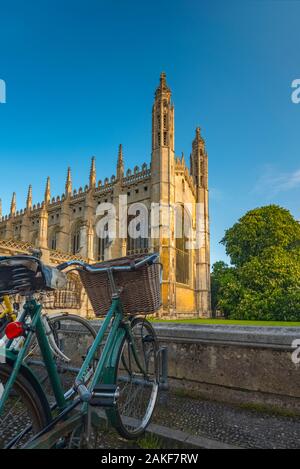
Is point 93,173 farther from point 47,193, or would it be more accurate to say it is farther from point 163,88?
point 163,88

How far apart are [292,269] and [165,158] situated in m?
13.8

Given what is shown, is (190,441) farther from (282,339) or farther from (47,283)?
(47,283)

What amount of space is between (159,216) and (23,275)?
2285cm

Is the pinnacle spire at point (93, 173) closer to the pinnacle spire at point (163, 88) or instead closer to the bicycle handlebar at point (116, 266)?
the pinnacle spire at point (163, 88)

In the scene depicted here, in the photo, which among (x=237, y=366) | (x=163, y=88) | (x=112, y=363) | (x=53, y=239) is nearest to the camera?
(x=112, y=363)

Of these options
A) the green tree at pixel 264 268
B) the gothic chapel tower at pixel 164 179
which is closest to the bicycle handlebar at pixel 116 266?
the green tree at pixel 264 268

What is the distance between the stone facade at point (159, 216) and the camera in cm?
2377

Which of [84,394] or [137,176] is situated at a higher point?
[137,176]

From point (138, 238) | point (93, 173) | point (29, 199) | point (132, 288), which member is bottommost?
point (132, 288)

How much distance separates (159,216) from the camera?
2444 centimetres

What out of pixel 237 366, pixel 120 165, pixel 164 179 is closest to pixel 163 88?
pixel 120 165

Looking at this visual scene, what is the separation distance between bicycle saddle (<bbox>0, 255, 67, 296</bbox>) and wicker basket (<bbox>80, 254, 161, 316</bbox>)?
1.75 ft
